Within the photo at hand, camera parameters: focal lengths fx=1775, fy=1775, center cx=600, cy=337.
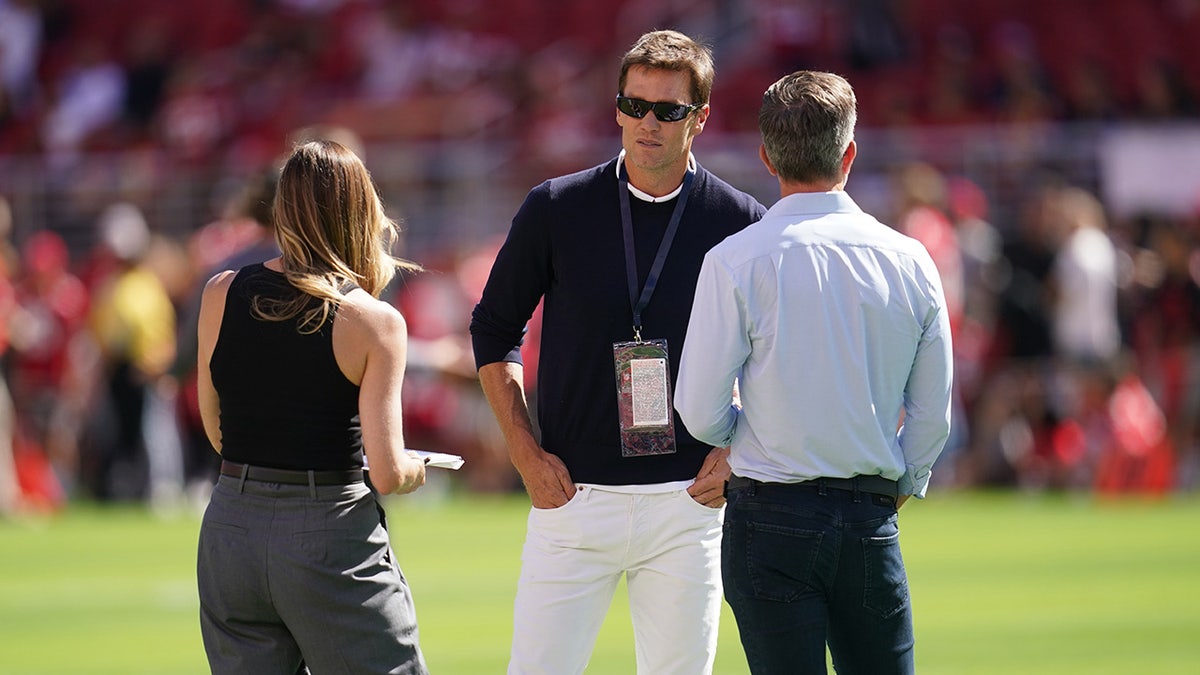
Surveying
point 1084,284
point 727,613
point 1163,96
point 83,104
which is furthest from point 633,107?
point 83,104

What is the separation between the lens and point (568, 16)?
24672mm

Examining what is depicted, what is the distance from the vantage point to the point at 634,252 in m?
5.35

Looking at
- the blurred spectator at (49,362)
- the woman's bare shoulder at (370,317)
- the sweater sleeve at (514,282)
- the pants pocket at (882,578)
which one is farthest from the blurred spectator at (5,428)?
the pants pocket at (882,578)

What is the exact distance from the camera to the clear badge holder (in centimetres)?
523

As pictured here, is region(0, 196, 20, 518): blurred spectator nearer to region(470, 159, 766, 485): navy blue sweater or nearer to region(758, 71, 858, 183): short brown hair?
region(470, 159, 766, 485): navy blue sweater

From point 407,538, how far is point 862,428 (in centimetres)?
962

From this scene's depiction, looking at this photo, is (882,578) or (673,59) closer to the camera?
(882,578)

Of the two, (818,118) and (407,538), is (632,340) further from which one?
Answer: (407,538)

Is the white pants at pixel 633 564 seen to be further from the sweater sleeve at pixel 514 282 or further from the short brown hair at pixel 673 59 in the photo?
the short brown hair at pixel 673 59

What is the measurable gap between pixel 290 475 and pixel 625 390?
3.36 ft

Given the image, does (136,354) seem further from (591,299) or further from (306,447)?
(306,447)

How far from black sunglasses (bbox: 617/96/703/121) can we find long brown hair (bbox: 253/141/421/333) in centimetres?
82

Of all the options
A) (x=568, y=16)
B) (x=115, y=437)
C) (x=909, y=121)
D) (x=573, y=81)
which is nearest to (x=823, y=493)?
(x=115, y=437)

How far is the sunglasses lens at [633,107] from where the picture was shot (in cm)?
524
